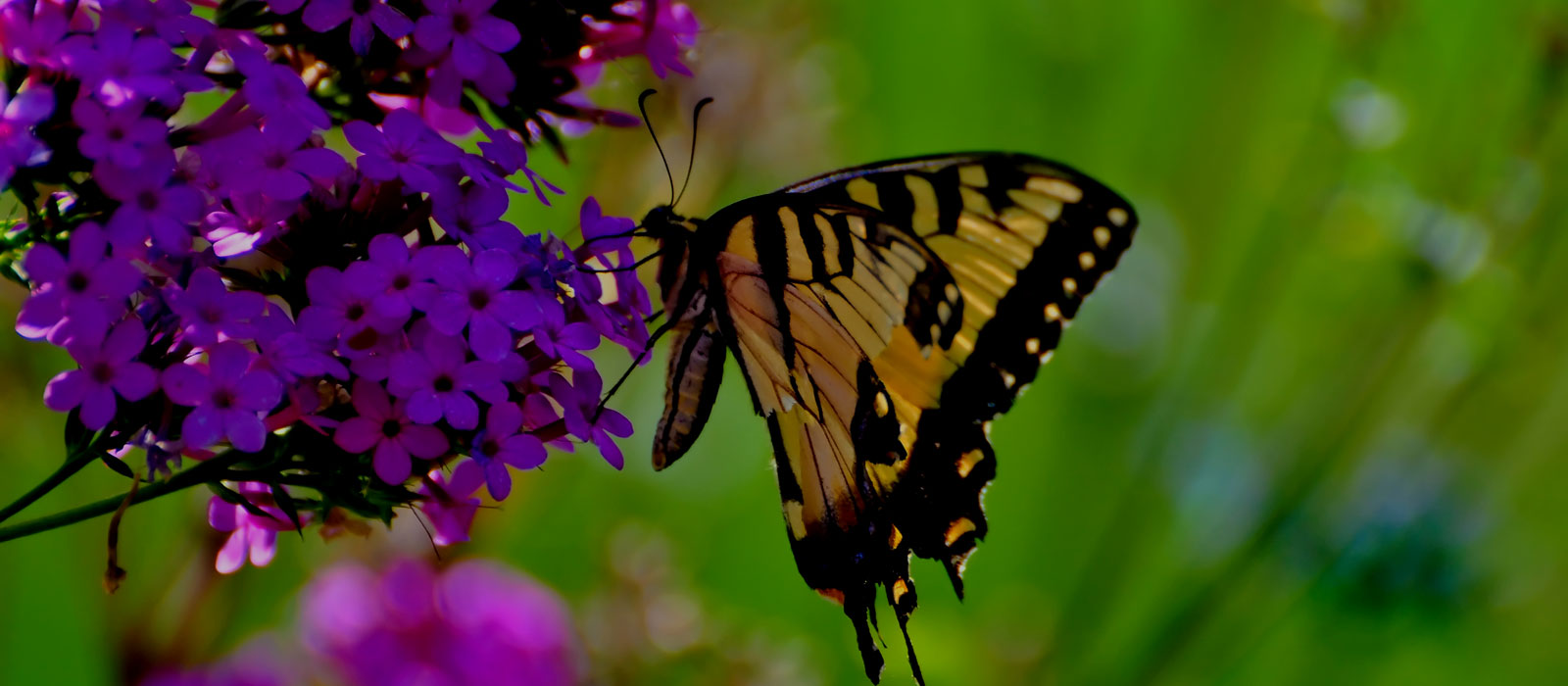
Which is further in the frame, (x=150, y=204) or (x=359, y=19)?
(x=359, y=19)

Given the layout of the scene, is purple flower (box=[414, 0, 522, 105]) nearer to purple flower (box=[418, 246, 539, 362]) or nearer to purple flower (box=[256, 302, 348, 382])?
purple flower (box=[418, 246, 539, 362])

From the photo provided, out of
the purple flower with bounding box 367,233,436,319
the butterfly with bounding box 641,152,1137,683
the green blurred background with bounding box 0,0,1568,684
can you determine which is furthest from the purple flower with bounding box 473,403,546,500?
the green blurred background with bounding box 0,0,1568,684

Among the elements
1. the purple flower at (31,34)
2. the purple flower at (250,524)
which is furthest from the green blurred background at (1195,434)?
the purple flower at (31,34)

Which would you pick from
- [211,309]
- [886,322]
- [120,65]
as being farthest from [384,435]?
[886,322]

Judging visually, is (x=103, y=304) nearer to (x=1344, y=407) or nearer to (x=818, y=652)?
(x=1344, y=407)

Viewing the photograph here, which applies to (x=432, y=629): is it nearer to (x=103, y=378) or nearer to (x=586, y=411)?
(x=586, y=411)

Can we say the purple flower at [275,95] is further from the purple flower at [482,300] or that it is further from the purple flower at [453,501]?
the purple flower at [453,501]
